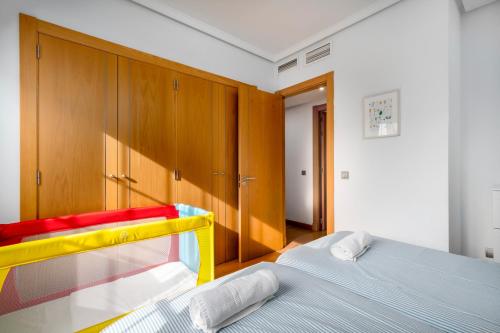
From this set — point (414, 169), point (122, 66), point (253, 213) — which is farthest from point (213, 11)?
point (414, 169)

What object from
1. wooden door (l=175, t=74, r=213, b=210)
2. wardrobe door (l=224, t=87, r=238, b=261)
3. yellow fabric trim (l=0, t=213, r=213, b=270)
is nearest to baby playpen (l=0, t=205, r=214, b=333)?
yellow fabric trim (l=0, t=213, r=213, b=270)

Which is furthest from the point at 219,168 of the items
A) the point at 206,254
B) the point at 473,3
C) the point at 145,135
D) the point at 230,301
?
the point at 473,3

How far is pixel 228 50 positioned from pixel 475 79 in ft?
8.19

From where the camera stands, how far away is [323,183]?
4285 millimetres

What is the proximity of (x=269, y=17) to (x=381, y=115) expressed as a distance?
1.52 meters

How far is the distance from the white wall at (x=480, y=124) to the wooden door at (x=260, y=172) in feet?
6.28

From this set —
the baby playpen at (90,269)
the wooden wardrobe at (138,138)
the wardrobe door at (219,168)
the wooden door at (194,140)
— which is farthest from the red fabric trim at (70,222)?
the wardrobe door at (219,168)

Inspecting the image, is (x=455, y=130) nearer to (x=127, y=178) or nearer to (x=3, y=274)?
(x=127, y=178)

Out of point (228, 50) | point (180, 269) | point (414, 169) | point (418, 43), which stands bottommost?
point (180, 269)

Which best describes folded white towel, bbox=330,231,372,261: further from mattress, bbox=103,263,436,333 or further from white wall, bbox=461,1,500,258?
white wall, bbox=461,1,500,258

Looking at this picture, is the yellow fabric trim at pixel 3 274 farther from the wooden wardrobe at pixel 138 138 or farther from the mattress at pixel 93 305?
the wooden wardrobe at pixel 138 138

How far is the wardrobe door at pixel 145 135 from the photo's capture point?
6.46 ft

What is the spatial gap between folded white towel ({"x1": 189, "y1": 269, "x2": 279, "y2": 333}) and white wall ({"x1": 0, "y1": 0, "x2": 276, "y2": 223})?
1632 millimetres

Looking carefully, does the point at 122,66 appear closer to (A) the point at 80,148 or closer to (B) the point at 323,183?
(A) the point at 80,148
